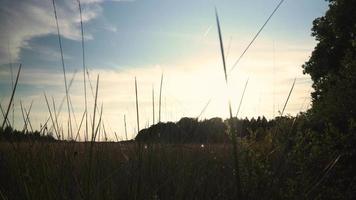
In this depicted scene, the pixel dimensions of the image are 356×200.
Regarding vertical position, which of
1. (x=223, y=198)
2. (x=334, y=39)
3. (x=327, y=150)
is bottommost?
(x=223, y=198)

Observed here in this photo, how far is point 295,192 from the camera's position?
13.4 ft

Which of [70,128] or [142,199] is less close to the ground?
[70,128]

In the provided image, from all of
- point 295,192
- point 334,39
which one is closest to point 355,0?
point 334,39

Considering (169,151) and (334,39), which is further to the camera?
(334,39)

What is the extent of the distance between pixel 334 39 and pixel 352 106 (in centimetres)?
828

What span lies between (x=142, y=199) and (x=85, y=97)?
92 centimetres

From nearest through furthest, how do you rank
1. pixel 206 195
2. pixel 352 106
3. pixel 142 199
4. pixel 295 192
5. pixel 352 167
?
pixel 142 199 < pixel 295 192 < pixel 206 195 < pixel 352 167 < pixel 352 106

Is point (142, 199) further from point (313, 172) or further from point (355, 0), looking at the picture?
point (355, 0)

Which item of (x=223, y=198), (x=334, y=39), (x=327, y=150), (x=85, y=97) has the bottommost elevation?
(x=223, y=198)

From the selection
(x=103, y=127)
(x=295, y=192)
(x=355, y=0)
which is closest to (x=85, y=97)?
(x=103, y=127)

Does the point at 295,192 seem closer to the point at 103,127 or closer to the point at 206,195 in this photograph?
the point at 206,195

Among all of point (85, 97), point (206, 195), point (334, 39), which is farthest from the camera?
point (334, 39)

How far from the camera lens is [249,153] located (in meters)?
4.95

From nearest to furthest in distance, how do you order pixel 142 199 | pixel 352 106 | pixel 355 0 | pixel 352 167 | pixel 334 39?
pixel 142 199
pixel 352 167
pixel 352 106
pixel 355 0
pixel 334 39
